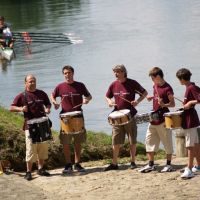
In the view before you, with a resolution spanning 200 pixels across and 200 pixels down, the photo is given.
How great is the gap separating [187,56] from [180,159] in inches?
681

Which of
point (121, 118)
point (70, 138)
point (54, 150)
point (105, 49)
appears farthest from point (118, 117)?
point (105, 49)

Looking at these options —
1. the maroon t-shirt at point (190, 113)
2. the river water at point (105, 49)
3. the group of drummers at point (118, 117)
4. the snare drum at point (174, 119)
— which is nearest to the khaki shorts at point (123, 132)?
the group of drummers at point (118, 117)

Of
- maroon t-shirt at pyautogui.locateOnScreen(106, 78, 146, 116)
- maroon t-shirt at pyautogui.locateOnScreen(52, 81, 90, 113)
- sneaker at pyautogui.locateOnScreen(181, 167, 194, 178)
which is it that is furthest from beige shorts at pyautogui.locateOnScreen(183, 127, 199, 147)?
maroon t-shirt at pyautogui.locateOnScreen(52, 81, 90, 113)

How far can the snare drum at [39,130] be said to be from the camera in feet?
23.5

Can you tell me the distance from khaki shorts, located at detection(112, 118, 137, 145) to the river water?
444cm

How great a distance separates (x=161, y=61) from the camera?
24.0m

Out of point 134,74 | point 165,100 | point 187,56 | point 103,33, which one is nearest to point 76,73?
point 134,74

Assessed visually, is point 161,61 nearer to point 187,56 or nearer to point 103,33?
point 187,56

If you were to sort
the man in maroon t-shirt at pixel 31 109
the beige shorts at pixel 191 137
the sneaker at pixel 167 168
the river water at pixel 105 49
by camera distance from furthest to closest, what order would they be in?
the river water at pixel 105 49, the man in maroon t-shirt at pixel 31 109, the sneaker at pixel 167 168, the beige shorts at pixel 191 137

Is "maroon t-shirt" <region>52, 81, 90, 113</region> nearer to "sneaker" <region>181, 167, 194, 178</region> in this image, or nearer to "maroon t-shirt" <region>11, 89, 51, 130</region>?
"maroon t-shirt" <region>11, 89, 51, 130</region>

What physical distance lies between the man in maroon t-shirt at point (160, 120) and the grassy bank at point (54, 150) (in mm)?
935

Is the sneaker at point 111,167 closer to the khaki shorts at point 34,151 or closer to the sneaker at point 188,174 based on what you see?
the khaki shorts at point 34,151

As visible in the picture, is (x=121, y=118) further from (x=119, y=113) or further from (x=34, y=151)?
(x=34, y=151)

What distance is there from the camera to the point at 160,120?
23.8 ft
